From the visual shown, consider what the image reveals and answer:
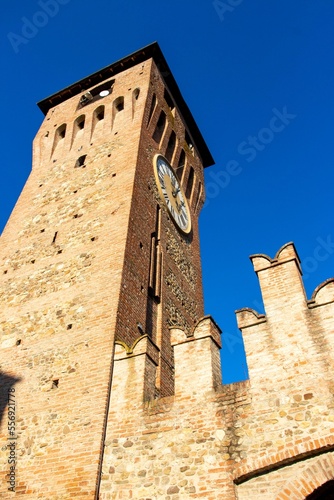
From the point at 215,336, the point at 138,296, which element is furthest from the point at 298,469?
the point at 138,296

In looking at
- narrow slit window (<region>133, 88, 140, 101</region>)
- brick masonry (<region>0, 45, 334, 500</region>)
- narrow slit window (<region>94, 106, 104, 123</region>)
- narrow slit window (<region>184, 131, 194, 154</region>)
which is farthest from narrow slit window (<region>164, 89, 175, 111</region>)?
brick masonry (<region>0, 45, 334, 500</region>)

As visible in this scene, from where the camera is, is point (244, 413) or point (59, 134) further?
point (59, 134)

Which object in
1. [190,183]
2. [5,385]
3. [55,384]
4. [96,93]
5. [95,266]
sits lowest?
[55,384]

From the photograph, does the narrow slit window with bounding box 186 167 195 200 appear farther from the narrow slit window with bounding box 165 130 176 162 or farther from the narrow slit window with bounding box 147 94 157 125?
the narrow slit window with bounding box 147 94 157 125

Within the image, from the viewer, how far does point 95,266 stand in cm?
970

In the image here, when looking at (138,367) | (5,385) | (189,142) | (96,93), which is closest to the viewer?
(138,367)

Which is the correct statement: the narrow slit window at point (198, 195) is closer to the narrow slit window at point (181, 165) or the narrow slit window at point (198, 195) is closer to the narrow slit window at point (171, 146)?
the narrow slit window at point (181, 165)

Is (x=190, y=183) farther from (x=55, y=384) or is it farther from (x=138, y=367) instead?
(x=138, y=367)

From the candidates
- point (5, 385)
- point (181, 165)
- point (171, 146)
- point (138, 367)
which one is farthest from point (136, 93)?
point (138, 367)

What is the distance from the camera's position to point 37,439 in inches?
289

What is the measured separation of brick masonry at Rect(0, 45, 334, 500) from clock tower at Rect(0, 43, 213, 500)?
37mm

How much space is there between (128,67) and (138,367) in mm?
13969

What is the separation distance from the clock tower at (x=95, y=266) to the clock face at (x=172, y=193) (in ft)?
0.23

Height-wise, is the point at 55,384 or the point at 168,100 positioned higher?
the point at 168,100
